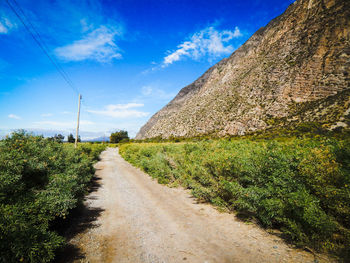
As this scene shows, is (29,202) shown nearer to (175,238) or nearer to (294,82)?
(175,238)

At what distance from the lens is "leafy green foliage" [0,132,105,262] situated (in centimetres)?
293

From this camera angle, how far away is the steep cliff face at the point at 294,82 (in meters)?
42.8

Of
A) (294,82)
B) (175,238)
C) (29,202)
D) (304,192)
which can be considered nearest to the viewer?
(29,202)

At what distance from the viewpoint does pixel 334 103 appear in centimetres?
3791

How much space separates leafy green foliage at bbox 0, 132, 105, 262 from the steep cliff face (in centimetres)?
4215

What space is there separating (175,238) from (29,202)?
12.8ft

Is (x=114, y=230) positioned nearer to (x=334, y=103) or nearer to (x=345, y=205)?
(x=345, y=205)

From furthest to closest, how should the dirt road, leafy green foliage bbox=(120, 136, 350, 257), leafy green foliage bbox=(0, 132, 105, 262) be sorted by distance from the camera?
1. the dirt road
2. leafy green foliage bbox=(120, 136, 350, 257)
3. leafy green foliage bbox=(0, 132, 105, 262)

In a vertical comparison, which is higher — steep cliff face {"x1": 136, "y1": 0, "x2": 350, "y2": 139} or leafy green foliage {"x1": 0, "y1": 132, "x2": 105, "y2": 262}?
steep cliff face {"x1": 136, "y1": 0, "x2": 350, "y2": 139}

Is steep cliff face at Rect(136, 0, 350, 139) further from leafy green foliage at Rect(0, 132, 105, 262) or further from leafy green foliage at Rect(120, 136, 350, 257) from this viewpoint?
leafy green foliage at Rect(0, 132, 105, 262)

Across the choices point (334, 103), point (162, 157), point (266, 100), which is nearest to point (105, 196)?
point (162, 157)

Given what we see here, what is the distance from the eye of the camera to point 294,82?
49.2m

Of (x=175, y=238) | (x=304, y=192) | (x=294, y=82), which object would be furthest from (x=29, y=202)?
(x=294, y=82)

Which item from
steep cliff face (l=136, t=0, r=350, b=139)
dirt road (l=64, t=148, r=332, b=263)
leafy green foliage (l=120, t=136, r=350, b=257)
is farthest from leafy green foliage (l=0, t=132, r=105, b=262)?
steep cliff face (l=136, t=0, r=350, b=139)
